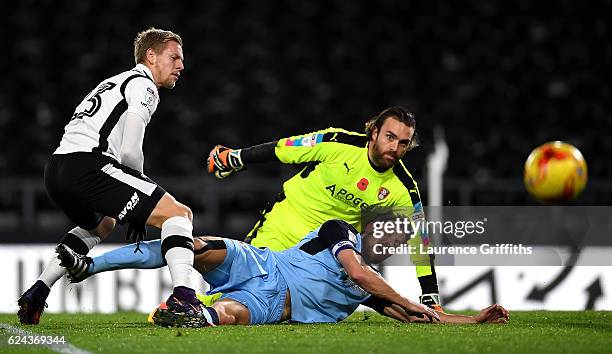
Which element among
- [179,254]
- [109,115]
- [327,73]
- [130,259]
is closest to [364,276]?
[179,254]

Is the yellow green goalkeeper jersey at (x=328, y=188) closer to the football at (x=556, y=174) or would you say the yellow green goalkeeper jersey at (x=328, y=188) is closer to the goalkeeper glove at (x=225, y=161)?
the goalkeeper glove at (x=225, y=161)

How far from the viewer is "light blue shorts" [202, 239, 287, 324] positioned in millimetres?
5129

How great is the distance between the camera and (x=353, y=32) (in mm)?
14703

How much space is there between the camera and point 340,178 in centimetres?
597

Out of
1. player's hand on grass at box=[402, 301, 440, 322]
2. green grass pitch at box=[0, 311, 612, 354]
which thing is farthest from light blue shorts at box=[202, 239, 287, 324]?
player's hand on grass at box=[402, 301, 440, 322]

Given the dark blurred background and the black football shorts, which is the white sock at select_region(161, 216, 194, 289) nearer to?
the black football shorts

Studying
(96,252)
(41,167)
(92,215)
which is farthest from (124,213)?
(41,167)

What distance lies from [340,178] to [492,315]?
4.10ft

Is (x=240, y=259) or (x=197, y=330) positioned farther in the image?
(x=240, y=259)

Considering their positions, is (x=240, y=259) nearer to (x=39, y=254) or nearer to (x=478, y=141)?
(x=39, y=254)

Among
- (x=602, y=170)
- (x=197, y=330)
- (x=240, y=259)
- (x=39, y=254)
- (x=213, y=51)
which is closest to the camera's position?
(x=197, y=330)

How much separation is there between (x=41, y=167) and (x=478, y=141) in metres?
5.57

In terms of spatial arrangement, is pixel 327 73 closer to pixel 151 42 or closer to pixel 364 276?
pixel 151 42

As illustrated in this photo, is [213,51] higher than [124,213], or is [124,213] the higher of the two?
[213,51]
